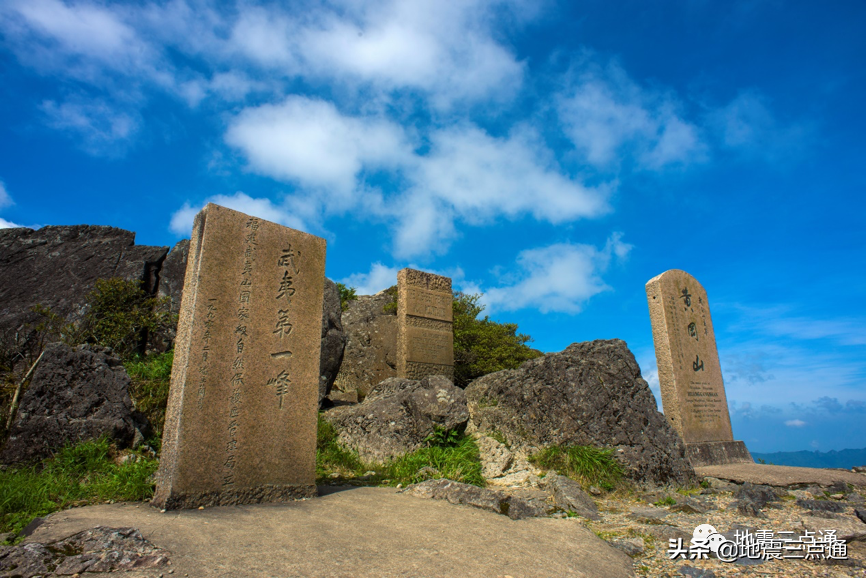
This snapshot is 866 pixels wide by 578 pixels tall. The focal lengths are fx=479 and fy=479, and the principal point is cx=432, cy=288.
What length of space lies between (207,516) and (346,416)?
3.25 meters

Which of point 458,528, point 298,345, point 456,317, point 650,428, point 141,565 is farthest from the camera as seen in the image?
point 456,317

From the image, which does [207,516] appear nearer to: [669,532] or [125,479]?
[125,479]

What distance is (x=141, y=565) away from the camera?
2.44 meters

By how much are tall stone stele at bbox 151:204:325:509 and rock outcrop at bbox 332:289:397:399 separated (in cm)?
696

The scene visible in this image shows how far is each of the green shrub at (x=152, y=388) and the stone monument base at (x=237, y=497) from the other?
2.04 metres

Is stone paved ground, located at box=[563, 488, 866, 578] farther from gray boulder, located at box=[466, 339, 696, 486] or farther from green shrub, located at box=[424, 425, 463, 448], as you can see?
green shrub, located at box=[424, 425, 463, 448]

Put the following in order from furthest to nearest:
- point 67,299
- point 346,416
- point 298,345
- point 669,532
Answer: point 67,299 → point 346,416 → point 298,345 → point 669,532

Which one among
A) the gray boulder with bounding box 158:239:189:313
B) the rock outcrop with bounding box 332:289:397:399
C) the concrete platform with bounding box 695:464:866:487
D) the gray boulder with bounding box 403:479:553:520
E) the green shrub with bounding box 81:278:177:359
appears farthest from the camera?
the rock outcrop with bounding box 332:289:397:399

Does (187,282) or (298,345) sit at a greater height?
(187,282)

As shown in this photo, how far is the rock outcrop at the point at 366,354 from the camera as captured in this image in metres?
11.7

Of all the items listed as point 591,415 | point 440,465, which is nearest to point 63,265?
point 440,465

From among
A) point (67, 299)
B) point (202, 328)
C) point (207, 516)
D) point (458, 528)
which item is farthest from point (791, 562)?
point (67, 299)

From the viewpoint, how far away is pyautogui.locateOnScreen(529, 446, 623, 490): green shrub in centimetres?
548

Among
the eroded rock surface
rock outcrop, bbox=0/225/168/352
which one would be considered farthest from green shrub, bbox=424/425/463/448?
rock outcrop, bbox=0/225/168/352
